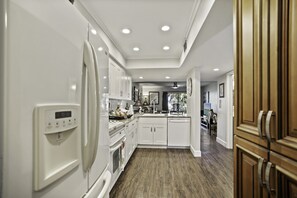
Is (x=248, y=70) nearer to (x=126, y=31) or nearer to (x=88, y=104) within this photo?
(x=88, y=104)

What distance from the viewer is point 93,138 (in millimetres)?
836

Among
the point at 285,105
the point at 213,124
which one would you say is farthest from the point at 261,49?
the point at 213,124

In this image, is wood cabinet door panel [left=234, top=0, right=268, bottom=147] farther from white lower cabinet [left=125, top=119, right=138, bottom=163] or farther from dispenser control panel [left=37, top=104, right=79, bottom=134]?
white lower cabinet [left=125, top=119, right=138, bottom=163]

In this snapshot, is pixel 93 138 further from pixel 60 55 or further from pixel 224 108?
pixel 224 108

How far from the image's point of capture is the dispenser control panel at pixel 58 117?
548 millimetres

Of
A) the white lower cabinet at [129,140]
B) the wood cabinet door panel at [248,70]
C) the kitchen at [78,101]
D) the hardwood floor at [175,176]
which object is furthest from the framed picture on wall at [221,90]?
the wood cabinet door panel at [248,70]

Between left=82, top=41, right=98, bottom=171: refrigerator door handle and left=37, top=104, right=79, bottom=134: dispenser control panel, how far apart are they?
96 mm

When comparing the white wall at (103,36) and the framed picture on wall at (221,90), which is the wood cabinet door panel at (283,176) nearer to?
the white wall at (103,36)

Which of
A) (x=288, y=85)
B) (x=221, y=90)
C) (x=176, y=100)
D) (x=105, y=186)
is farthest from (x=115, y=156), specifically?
(x=176, y=100)

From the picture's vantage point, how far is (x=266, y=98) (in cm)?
75

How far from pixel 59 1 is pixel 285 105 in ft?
3.14

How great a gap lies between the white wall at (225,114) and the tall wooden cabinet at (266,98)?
4059 millimetres

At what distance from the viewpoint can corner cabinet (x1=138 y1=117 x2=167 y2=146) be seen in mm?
4785

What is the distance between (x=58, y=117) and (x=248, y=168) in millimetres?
960
